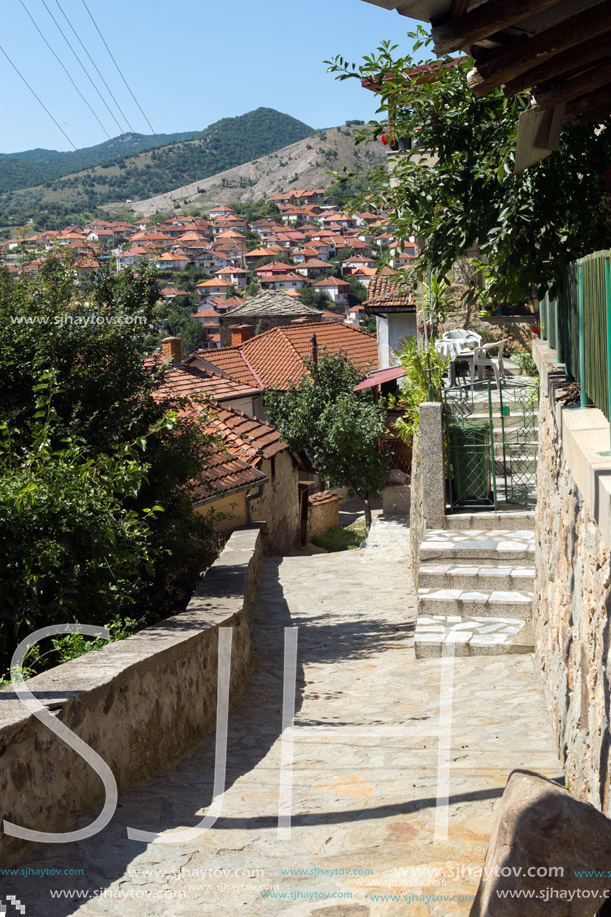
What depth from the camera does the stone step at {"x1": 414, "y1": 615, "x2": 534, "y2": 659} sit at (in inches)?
284

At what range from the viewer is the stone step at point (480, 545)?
837cm

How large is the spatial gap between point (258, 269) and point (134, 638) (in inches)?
5193

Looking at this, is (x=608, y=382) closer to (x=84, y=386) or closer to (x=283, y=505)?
(x=84, y=386)

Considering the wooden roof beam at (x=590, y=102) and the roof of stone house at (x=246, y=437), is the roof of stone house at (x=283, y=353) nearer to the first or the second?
the roof of stone house at (x=246, y=437)

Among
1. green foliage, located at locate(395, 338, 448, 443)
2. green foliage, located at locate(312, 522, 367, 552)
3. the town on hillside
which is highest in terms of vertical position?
the town on hillside

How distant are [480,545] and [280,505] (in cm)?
1066

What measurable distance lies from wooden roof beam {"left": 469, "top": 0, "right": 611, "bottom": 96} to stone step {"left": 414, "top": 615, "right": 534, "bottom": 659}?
15.6 feet

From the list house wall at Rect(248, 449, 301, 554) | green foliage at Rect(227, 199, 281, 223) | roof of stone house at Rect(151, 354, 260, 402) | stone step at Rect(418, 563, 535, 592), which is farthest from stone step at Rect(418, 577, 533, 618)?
green foliage at Rect(227, 199, 281, 223)

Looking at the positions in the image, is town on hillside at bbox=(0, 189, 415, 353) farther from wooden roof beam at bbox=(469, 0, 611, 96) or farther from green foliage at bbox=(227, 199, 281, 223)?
wooden roof beam at bbox=(469, 0, 611, 96)

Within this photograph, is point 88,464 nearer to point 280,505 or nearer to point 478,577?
point 478,577

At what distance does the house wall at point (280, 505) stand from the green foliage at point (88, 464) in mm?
7007

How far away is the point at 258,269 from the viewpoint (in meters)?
134

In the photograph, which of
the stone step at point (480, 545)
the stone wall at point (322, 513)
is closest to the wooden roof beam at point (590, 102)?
the stone step at point (480, 545)

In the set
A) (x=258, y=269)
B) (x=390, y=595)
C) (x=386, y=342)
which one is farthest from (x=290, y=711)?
(x=258, y=269)
